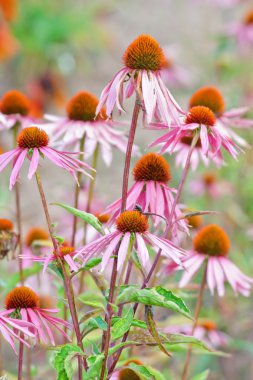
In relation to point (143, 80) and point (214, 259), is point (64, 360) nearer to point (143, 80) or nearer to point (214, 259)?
point (143, 80)

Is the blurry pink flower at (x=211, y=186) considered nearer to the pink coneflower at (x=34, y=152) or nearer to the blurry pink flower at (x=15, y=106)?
the blurry pink flower at (x=15, y=106)

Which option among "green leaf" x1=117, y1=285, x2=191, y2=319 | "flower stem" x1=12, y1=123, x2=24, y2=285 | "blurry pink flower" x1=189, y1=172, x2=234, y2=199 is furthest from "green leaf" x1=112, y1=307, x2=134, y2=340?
"blurry pink flower" x1=189, y1=172, x2=234, y2=199

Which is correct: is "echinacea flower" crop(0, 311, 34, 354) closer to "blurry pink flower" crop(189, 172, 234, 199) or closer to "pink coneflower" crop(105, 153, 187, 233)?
"pink coneflower" crop(105, 153, 187, 233)

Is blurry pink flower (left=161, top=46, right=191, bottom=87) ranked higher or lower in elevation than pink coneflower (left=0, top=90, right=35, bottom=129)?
higher

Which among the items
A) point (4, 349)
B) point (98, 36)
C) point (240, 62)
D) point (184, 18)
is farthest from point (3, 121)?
point (184, 18)

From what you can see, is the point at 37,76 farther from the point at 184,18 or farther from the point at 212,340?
the point at 212,340

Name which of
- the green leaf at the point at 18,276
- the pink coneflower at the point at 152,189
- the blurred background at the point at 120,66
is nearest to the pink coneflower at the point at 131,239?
the pink coneflower at the point at 152,189
